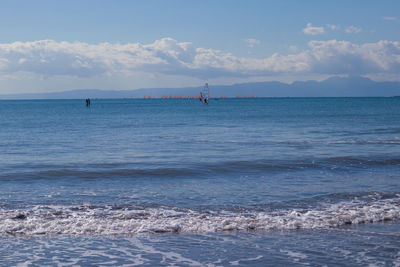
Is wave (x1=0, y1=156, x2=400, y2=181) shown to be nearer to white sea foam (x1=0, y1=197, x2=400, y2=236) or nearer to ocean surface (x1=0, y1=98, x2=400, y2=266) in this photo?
Result: ocean surface (x1=0, y1=98, x2=400, y2=266)

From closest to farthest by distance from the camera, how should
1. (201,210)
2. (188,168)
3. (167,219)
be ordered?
(167,219) < (201,210) < (188,168)

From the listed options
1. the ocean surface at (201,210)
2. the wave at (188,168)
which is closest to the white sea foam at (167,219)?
the ocean surface at (201,210)

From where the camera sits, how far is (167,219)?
1143 centimetres

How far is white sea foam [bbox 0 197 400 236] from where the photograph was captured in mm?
10633

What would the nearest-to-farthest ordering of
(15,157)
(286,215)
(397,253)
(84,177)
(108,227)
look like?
(397,253) → (108,227) → (286,215) → (84,177) → (15,157)

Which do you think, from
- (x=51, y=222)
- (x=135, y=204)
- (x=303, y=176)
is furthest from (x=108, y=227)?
(x=303, y=176)

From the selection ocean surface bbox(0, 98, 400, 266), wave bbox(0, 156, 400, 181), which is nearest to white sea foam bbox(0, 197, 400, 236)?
ocean surface bbox(0, 98, 400, 266)

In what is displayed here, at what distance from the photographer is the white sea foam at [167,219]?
34.9 feet

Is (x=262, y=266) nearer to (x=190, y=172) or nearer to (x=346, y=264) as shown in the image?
(x=346, y=264)

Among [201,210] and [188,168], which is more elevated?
[188,168]

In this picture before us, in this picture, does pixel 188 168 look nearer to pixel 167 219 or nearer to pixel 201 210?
pixel 201 210

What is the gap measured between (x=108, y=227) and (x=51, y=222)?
63.3 inches

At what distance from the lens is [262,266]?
8.02 meters

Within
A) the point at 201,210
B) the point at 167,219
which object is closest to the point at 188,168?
the point at 201,210
